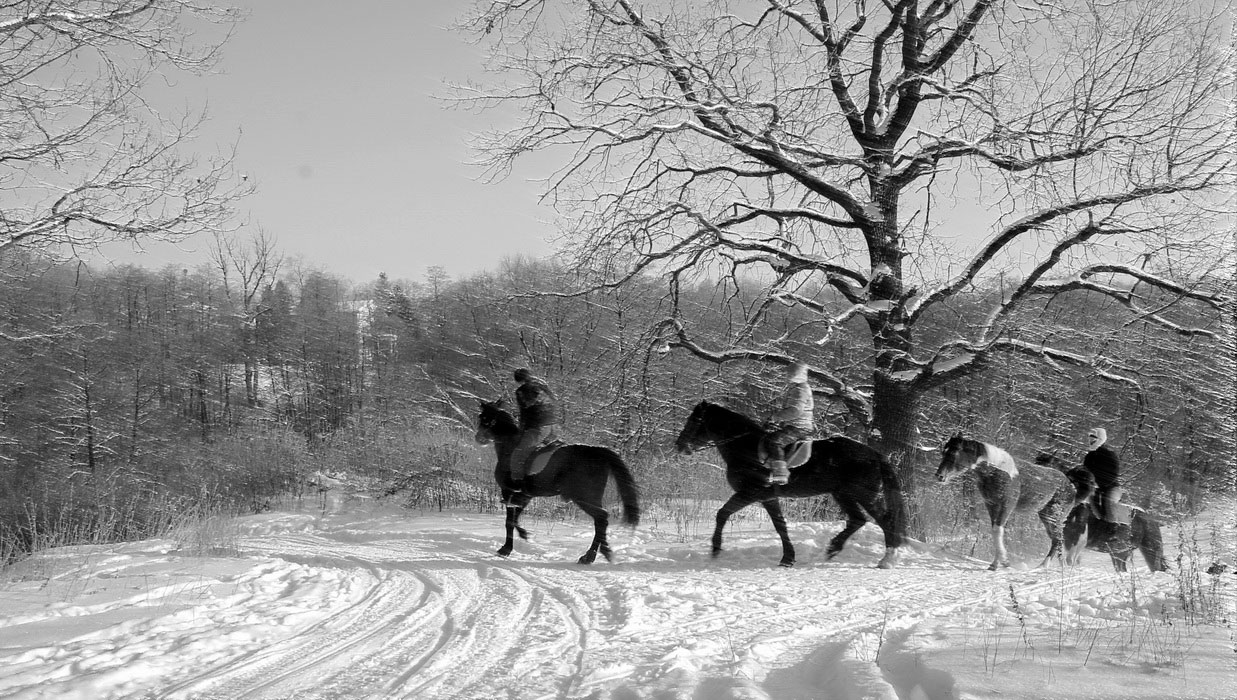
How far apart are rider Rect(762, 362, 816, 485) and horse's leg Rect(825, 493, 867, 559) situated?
109cm

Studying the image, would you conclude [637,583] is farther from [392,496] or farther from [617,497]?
[392,496]

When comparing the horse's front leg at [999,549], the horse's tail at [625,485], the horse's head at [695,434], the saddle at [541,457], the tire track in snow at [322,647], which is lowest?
the horse's front leg at [999,549]

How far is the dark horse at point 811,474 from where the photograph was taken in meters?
8.94

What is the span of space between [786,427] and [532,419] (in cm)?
334

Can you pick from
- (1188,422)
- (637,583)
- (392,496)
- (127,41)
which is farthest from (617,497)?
(392,496)

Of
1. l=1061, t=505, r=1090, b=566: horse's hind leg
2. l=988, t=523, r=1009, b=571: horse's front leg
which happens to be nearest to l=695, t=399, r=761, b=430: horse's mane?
l=988, t=523, r=1009, b=571: horse's front leg

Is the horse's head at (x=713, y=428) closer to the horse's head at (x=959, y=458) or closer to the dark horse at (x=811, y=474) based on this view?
the dark horse at (x=811, y=474)

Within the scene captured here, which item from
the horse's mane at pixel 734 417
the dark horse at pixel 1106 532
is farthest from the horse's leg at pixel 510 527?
the dark horse at pixel 1106 532

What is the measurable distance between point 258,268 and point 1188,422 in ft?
190

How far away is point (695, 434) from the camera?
9227 millimetres

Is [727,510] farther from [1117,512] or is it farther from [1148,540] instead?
[1148,540]

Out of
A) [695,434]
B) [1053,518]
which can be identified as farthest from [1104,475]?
[695,434]

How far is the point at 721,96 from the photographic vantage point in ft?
36.2

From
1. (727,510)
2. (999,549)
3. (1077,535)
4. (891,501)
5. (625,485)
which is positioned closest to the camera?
(727,510)
